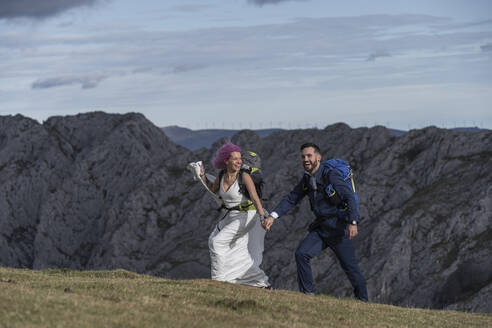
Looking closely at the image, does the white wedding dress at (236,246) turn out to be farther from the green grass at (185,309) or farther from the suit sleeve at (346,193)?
the suit sleeve at (346,193)

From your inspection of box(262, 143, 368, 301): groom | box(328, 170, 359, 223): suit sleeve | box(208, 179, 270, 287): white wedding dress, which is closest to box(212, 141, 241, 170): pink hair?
box(208, 179, 270, 287): white wedding dress

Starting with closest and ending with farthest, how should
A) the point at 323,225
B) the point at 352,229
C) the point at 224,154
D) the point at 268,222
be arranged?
1. the point at 352,229
2. the point at 323,225
3. the point at 268,222
4. the point at 224,154

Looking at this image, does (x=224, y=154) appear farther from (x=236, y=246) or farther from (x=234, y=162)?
(x=236, y=246)

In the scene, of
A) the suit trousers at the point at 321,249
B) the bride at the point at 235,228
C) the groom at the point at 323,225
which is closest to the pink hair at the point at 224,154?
the bride at the point at 235,228

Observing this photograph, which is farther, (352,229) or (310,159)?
(310,159)

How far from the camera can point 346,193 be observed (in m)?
16.6

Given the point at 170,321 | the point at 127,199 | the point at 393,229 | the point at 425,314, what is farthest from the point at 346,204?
the point at 127,199

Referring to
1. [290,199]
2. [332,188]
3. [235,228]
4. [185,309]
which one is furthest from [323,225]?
[185,309]

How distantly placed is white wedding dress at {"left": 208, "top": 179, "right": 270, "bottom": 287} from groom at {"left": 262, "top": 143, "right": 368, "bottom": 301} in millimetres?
932

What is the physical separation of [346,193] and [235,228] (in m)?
3.33

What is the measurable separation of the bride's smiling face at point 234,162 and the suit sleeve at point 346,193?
2640 mm

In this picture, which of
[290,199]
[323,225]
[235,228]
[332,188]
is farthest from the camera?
[235,228]

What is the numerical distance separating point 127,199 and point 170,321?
70991 mm

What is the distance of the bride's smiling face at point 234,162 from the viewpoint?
17703 mm
